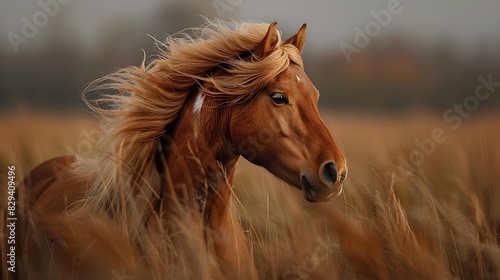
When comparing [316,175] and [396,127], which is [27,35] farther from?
[396,127]

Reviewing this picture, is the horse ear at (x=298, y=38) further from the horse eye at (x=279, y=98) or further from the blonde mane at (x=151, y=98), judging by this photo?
the horse eye at (x=279, y=98)

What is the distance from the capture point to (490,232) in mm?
2941

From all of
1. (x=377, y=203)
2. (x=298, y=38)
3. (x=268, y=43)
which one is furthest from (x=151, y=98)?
(x=377, y=203)

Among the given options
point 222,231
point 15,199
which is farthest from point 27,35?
point 222,231

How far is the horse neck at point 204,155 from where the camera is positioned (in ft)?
8.86

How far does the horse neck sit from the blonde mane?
0.24 feet

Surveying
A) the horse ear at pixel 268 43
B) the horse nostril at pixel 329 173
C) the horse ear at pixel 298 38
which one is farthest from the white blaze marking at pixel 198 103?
the horse nostril at pixel 329 173

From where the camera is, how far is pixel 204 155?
2701mm

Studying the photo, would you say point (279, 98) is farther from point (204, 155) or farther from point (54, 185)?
point (54, 185)

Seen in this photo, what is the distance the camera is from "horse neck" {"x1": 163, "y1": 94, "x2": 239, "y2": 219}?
2.70 metres

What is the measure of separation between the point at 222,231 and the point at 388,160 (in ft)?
2.54

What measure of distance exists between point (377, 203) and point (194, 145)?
32.2 inches

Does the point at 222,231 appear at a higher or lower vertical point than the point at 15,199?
lower

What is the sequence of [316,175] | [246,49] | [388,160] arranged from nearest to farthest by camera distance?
[316,175] → [246,49] → [388,160]
